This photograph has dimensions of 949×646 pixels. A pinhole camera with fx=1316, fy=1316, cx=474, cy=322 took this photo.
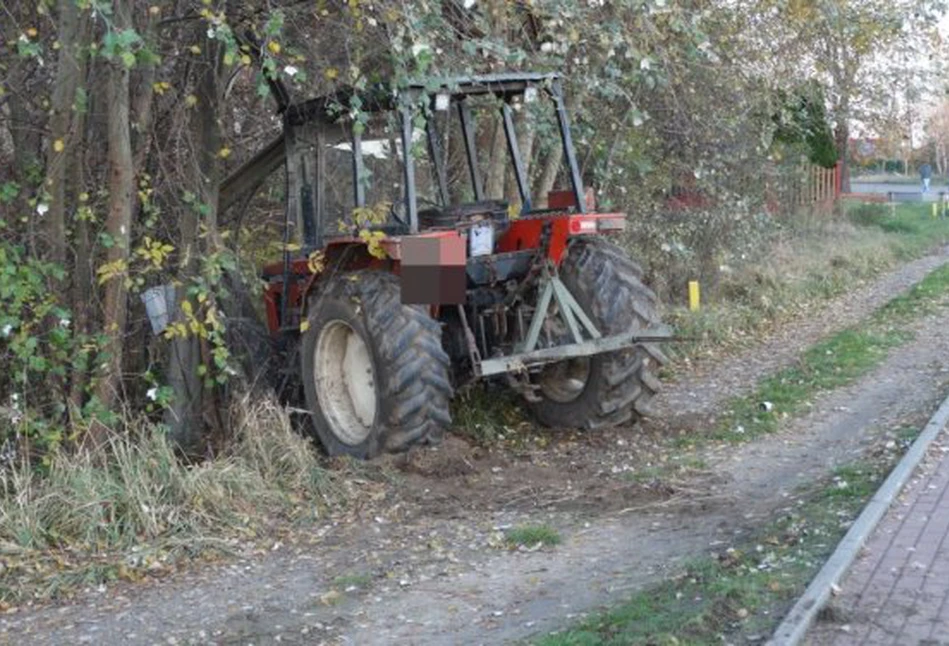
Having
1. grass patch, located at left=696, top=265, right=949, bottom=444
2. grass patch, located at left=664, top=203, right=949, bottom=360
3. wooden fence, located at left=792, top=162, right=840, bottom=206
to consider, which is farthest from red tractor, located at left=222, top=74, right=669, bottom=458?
wooden fence, located at left=792, top=162, right=840, bottom=206

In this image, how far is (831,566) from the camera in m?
5.76

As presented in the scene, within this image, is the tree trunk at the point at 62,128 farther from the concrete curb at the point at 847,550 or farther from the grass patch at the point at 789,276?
the grass patch at the point at 789,276

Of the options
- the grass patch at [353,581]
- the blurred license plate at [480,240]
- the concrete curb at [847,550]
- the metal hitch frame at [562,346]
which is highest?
the blurred license plate at [480,240]

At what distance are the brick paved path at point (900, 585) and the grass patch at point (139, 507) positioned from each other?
3303 millimetres

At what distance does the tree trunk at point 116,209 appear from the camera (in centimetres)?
824

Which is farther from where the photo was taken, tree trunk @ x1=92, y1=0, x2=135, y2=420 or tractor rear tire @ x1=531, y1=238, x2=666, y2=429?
tractor rear tire @ x1=531, y1=238, x2=666, y2=429

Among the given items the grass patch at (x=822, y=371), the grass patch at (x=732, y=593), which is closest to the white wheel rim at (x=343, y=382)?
the grass patch at (x=822, y=371)

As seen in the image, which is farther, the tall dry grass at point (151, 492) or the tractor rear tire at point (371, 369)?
the tractor rear tire at point (371, 369)

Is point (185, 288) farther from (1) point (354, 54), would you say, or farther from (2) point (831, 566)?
(2) point (831, 566)

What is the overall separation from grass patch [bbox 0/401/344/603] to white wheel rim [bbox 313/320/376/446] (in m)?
0.92

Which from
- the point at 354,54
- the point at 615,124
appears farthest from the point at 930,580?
the point at 615,124

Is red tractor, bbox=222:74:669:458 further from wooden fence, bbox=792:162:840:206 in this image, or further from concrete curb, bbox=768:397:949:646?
wooden fence, bbox=792:162:840:206

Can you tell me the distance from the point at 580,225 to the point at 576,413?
1.51 m

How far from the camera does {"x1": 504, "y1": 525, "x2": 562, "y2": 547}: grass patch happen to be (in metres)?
6.97
